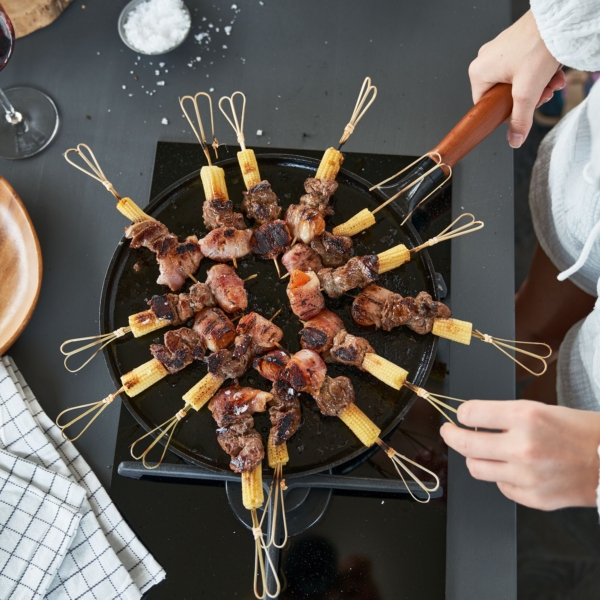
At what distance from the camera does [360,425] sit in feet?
5.68

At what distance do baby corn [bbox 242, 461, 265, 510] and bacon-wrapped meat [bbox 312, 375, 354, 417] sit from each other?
25 cm

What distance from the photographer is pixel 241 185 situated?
6.71 ft

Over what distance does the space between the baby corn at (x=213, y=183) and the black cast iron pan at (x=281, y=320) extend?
8 centimetres

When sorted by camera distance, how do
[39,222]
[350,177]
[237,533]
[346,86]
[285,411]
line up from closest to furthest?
[285,411]
[237,533]
[350,177]
[39,222]
[346,86]

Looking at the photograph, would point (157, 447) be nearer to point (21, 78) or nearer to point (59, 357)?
point (59, 357)

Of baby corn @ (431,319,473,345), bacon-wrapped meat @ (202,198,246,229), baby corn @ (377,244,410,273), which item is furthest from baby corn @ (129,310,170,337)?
baby corn @ (431,319,473,345)

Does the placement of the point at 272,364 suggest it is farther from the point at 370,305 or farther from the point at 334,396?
the point at 370,305

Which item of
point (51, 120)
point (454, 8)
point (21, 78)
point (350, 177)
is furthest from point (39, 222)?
point (454, 8)

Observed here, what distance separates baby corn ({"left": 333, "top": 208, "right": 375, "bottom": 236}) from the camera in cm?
192

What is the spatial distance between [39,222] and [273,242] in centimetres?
97

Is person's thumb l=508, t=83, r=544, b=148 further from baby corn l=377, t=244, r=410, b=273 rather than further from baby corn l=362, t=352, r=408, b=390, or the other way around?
baby corn l=362, t=352, r=408, b=390

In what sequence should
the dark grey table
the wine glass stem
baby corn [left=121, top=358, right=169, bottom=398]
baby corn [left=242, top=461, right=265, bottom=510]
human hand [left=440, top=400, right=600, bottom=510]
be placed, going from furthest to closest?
the wine glass stem < the dark grey table < baby corn [left=121, top=358, right=169, bottom=398] < baby corn [left=242, top=461, right=265, bottom=510] < human hand [left=440, top=400, right=600, bottom=510]

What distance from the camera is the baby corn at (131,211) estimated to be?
189cm

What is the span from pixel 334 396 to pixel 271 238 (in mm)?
557
